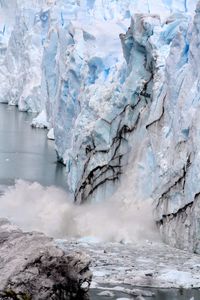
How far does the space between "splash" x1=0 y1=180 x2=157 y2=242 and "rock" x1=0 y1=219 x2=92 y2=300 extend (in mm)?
5631

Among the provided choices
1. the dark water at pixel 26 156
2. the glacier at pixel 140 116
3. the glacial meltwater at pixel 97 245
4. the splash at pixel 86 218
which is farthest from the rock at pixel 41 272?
the dark water at pixel 26 156

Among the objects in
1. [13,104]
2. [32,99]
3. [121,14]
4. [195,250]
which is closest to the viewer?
[195,250]

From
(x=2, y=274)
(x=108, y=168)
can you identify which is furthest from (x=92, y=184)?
(x=2, y=274)

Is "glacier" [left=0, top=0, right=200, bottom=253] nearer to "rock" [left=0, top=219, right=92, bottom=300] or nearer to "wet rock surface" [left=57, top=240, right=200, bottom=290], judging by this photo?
"wet rock surface" [left=57, top=240, right=200, bottom=290]

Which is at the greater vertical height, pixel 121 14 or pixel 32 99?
pixel 121 14

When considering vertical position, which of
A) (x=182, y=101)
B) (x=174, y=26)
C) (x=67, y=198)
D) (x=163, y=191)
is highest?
(x=174, y=26)

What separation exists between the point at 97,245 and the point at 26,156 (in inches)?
533

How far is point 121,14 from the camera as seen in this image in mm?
30766

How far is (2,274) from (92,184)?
874 centimetres

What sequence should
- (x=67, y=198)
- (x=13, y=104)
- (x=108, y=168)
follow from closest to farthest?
(x=108, y=168), (x=67, y=198), (x=13, y=104)

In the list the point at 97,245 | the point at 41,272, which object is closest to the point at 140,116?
the point at 97,245

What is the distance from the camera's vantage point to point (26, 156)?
25516 millimetres

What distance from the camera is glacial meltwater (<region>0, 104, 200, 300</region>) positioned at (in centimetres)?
943

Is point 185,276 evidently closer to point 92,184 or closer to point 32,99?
point 92,184
